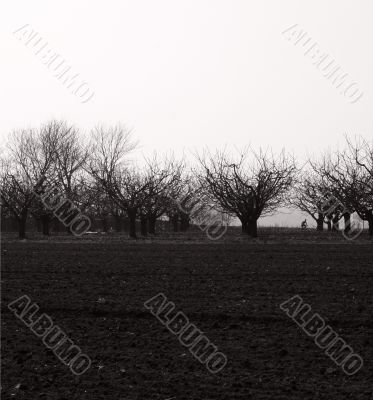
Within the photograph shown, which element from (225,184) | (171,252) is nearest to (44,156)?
(225,184)

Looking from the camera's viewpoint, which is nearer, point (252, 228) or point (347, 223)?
point (252, 228)

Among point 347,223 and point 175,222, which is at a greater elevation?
point 347,223

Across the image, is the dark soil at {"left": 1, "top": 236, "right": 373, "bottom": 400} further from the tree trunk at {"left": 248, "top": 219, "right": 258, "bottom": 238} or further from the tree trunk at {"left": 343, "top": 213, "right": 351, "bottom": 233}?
the tree trunk at {"left": 343, "top": 213, "right": 351, "bottom": 233}

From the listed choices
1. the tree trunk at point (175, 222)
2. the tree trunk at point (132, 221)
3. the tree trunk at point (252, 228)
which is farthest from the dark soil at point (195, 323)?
the tree trunk at point (175, 222)

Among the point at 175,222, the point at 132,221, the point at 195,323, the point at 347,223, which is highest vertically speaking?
the point at 347,223

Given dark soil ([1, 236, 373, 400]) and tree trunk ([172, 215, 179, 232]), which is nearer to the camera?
dark soil ([1, 236, 373, 400])

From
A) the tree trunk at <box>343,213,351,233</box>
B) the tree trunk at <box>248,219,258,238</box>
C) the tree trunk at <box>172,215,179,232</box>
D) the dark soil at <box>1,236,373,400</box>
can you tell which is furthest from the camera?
the tree trunk at <box>172,215,179,232</box>

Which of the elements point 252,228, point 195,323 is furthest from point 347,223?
point 195,323

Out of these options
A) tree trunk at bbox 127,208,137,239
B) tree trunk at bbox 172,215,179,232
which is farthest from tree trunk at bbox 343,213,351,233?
tree trunk at bbox 172,215,179,232

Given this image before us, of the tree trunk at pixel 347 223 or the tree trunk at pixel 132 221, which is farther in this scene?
the tree trunk at pixel 347 223

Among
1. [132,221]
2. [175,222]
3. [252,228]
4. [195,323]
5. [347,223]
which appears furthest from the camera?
[175,222]

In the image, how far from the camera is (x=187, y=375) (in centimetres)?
727

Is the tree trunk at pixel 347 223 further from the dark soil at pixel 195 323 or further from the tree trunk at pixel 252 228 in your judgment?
the dark soil at pixel 195 323

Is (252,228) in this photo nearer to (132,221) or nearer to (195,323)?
(132,221)
